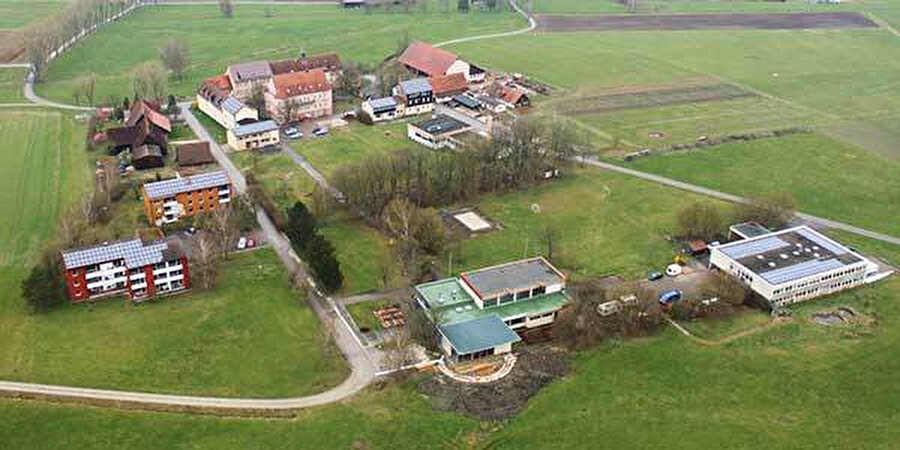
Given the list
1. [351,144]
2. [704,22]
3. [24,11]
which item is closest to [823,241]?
[351,144]

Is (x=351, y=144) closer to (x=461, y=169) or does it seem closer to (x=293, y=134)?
(x=293, y=134)

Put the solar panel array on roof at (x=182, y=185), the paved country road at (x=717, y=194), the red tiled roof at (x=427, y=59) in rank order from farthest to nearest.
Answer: the red tiled roof at (x=427, y=59), the solar panel array on roof at (x=182, y=185), the paved country road at (x=717, y=194)

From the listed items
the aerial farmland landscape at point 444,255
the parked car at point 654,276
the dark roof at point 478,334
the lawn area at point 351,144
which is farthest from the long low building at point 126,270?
the parked car at point 654,276

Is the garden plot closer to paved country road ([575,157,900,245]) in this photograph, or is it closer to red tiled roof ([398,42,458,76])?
paved country road ([575,157,900,245])

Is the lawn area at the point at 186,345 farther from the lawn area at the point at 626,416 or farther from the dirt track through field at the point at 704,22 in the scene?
the dirt track through field at the point at 704,22

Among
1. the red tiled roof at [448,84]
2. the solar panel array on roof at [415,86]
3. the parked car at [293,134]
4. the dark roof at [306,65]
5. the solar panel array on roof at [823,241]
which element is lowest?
the parked car at [293,134]

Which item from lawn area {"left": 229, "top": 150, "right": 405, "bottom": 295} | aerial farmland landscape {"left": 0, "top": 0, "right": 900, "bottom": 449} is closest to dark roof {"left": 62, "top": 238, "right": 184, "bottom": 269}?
aerial farmland landscape {"left": 0, "top": 0, "right": 900, "bottom": 449}

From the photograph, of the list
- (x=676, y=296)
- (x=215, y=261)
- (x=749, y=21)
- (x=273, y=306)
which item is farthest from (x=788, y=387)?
(x=749, y=21)
